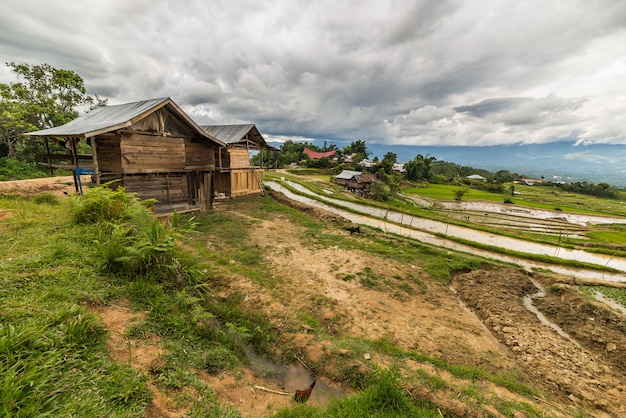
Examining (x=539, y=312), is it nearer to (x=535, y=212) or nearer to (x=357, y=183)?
(x=357, y=183)

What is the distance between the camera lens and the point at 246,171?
21.5m

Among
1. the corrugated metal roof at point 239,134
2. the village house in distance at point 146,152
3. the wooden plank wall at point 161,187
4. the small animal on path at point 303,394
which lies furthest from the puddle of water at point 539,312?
the corrugated metal roof at point 239,134

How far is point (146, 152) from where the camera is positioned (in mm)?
12617

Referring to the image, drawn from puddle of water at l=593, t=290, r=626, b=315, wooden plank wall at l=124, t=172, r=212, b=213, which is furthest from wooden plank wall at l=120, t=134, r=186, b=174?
puddle of water at l=593, t=290, r=626, b=315

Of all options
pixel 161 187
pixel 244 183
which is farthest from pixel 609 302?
pixel 244 183

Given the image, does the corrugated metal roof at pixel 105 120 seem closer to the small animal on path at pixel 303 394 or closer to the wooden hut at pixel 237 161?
the wooden hut at pixel 237 161

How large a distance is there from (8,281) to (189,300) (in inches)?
100

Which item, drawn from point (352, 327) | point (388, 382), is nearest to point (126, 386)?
point (388, 382)

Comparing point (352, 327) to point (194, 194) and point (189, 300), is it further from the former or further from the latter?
point (194, 194)

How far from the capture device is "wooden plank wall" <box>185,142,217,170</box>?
51.8 ft

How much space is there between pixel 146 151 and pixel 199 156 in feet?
12.3

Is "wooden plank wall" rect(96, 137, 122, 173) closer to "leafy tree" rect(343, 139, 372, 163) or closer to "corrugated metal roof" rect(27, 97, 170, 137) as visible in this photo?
"corrugated metal roof" rect(27, 97, 170, 137)

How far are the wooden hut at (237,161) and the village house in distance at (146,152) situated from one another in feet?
11.1

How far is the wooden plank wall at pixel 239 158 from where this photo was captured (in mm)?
20016
